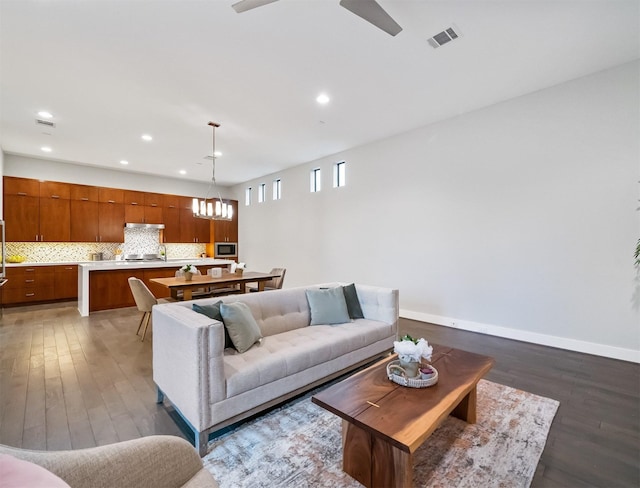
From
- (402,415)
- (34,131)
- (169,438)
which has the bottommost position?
(402,415)

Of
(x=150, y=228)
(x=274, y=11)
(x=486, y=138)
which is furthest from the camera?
(x=150, y=228)

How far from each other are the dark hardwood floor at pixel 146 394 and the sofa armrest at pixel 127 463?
1.18 meters

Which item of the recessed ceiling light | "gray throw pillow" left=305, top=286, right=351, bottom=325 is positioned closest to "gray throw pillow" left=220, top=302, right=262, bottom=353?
"gray throw pillow" left=305, top=286, right=351, bottom=325

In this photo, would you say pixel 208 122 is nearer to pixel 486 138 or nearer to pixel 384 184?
pixel 384 184

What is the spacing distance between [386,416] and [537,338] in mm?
3425

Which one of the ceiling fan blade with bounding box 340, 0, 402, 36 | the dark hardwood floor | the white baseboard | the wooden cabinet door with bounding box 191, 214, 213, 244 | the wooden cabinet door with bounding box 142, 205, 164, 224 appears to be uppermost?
the ceiling fan blade with bounding box 340, 0, 402, 36

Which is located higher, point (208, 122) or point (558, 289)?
point (208, 122)

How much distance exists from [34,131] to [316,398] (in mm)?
6563

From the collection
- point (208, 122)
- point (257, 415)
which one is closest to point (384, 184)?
point (208, 122)

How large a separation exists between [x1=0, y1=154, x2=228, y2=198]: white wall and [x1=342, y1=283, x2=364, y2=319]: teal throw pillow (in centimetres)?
724

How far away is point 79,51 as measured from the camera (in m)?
2.97

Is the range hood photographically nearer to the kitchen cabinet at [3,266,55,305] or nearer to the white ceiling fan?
the kitchen cabinet at [3,266,55,305]

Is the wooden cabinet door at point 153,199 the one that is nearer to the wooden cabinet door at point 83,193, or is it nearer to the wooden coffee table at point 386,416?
the wooden cabinet door at point 83,193

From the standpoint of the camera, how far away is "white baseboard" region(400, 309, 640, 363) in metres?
3.29
